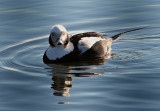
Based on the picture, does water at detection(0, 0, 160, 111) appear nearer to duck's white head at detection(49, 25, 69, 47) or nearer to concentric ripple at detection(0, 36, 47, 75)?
concentric ripple at detection(0, 36, 47, 75)

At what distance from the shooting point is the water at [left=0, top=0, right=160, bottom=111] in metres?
7.21

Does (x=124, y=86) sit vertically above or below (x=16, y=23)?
below

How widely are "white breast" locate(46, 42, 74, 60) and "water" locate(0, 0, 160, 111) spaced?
270 mm

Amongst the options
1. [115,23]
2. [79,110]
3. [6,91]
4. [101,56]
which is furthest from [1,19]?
[79,110]

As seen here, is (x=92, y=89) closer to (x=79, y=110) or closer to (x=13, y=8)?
(x=79, y=110)

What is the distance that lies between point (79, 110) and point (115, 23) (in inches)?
247

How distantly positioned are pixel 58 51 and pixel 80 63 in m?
0.64

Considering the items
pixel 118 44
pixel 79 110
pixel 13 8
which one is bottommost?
pixel 79 110

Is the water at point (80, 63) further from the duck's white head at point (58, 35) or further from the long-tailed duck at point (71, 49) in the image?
the duck's white head at point (58, 35)

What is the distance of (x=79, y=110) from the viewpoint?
6797 millimetres

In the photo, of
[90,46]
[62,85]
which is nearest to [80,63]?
[90,46]

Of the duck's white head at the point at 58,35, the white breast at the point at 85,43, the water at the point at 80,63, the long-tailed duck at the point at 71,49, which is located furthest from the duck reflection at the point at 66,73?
the duck's white head at the point at 58,35

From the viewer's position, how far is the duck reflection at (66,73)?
26.1 ft

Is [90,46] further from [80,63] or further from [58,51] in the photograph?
Result: [58,51]
